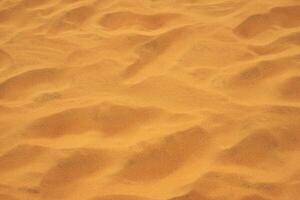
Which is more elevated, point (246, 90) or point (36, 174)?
point (246, 90)

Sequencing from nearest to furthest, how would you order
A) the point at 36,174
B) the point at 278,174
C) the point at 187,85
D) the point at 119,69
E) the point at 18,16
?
the point at 278,174, the point at 36,174, the point at 187,85, the point at 119,69, the point at 18,16

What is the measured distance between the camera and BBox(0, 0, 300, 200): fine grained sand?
152cm

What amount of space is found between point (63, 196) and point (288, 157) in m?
0.97

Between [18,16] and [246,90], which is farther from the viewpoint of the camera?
[18,16]

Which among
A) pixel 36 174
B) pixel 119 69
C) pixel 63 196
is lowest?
pixel 63 196

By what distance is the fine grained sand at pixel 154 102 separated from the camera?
152cm

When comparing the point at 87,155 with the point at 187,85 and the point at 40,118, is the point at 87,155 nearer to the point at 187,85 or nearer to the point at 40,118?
the point at 40,118

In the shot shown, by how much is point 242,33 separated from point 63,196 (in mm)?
1387

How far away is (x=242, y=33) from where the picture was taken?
7.09 ft

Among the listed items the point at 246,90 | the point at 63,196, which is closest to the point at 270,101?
the point at 246,90

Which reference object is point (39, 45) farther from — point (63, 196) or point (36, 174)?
point (63, 196)

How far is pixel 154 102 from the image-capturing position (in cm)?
182

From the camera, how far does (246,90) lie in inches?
71.6

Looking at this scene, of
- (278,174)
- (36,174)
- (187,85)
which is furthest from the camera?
(187,85)
